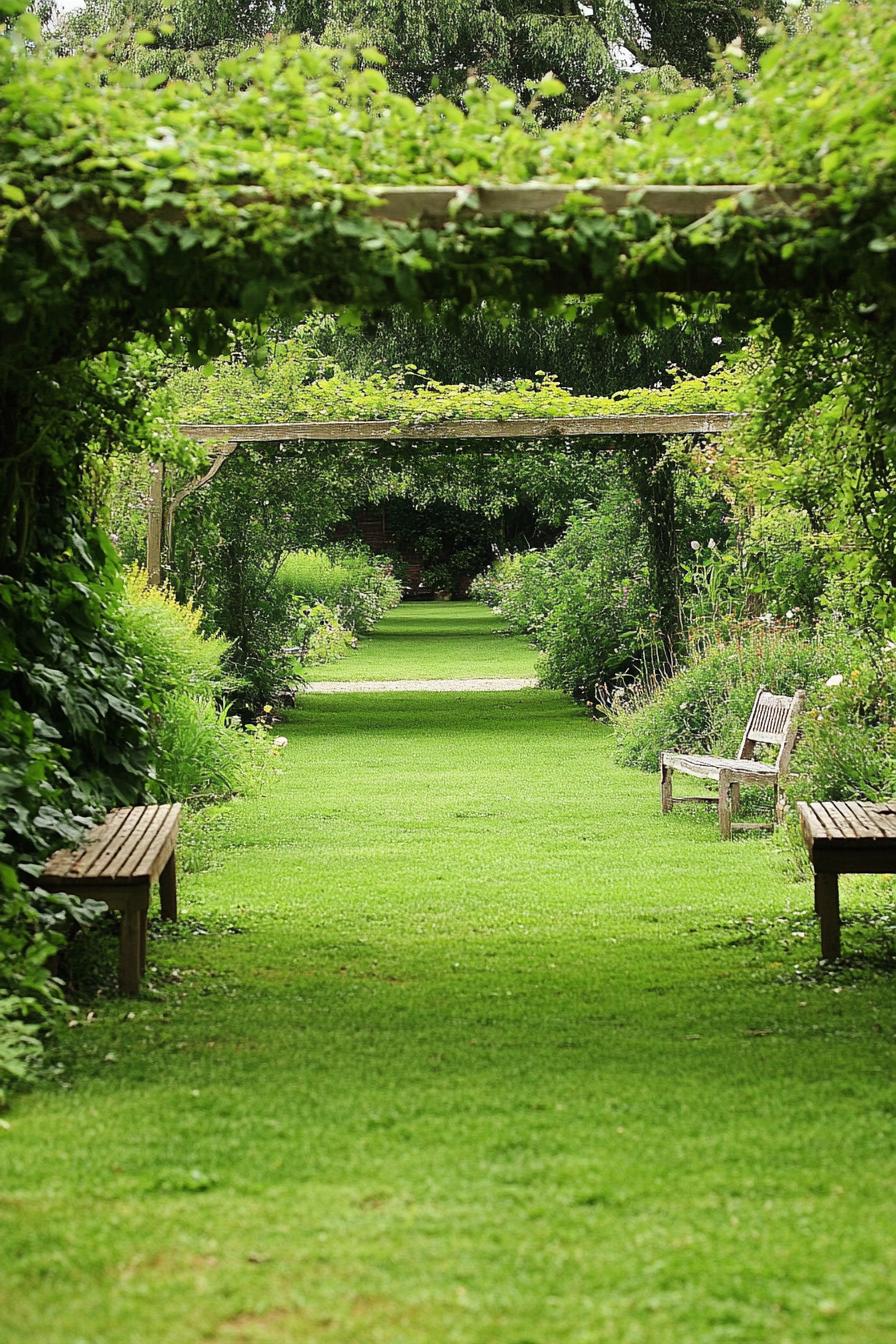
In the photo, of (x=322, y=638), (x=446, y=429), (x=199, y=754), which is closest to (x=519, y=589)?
(x=322, y=638)

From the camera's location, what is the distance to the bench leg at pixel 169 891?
22.5ft

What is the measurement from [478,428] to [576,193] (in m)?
10.2

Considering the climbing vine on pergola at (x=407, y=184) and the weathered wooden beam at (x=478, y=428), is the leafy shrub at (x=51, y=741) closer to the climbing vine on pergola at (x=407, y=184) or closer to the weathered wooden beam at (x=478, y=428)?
the climbing vine on pergola at (x=407, y=184)

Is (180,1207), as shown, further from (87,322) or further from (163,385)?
(163,385)

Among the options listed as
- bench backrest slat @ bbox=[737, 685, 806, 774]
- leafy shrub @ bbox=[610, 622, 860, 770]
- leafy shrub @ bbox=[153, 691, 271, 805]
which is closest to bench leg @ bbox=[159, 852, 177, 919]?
leafy shrub @ bbox=[153, 691, 271, 805]

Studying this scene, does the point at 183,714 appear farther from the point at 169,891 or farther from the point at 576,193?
the point at 576,193

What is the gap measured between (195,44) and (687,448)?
14785mm

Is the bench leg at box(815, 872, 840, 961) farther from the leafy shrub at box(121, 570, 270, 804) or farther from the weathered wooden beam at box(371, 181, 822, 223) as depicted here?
the leafy shrub at box(121, 570, 270, 804)

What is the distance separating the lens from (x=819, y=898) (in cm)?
607

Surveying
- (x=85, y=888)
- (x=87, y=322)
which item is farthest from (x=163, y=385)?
(x=85, y=888)

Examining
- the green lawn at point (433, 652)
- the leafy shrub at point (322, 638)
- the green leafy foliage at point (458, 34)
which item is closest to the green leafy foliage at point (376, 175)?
the leafy shrub at point (322, 638)

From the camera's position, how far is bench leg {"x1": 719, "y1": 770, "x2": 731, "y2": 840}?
9.45m

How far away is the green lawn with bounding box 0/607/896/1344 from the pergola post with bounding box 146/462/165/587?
5.58 metres

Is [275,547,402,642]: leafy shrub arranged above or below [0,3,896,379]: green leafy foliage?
below
